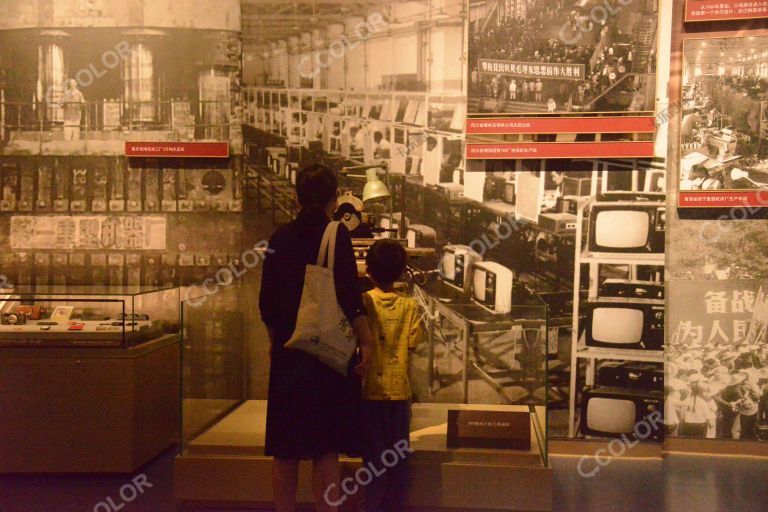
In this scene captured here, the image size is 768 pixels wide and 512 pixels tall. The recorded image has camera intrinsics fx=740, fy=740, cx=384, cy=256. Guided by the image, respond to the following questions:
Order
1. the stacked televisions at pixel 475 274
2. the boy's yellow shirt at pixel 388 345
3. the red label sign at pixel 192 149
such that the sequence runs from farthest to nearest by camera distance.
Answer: the red label sign at pixel 192 149 < the stacked televisions at pixel 475 274 < the boy's yellow shirt at pixel 388 345

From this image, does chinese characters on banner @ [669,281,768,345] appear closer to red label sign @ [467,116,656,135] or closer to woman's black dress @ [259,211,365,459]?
red label sign @ [467,116,656,135]

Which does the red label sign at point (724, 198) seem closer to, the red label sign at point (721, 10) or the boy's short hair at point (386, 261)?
the red label sign at point (721, 10)

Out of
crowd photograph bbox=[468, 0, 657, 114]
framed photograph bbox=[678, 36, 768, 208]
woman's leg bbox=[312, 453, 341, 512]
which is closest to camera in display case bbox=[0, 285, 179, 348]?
woman's leg bbox=[312, 453, 341, 512]

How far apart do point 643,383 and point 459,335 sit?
1.64m

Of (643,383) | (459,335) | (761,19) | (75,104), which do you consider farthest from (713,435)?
(75,104)

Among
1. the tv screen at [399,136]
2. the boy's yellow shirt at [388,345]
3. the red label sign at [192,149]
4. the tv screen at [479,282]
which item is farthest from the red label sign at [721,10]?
the red label sign at [192,149]

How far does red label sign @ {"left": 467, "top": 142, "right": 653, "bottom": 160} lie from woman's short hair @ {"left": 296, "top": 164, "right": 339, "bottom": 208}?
1.78 metres

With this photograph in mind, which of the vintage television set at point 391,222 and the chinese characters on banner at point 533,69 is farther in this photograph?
the vintage television set at point 391,222

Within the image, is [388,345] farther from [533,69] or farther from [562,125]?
[533,69]

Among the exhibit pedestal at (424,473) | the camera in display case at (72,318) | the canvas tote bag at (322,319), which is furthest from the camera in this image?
the camera in display case at (72,318)

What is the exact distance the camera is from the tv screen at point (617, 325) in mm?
4418

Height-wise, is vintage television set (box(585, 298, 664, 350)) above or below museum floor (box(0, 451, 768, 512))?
above

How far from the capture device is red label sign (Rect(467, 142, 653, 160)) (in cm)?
431

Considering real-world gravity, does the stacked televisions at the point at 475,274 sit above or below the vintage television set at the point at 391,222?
below
